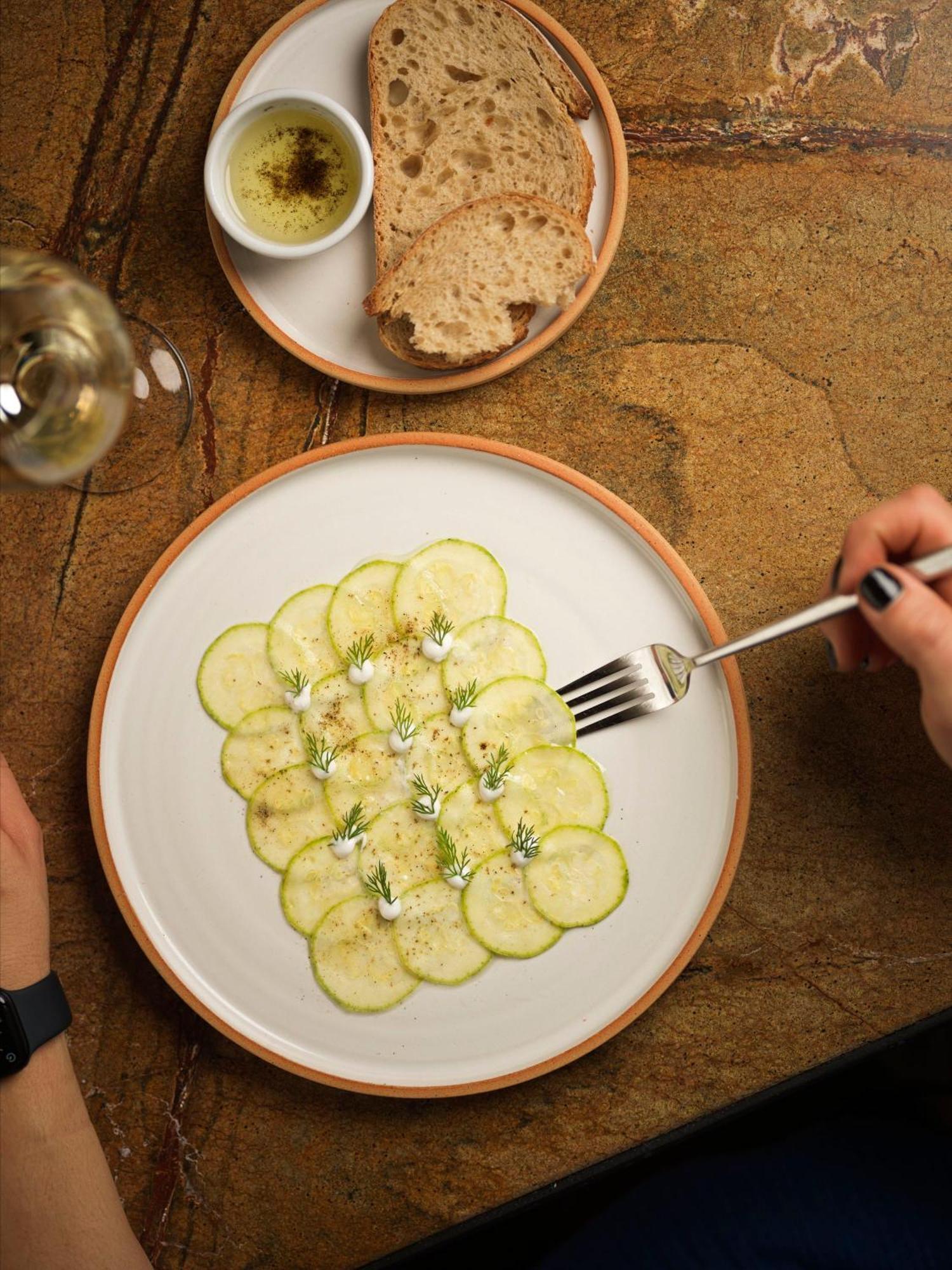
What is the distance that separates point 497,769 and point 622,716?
0.21 meters

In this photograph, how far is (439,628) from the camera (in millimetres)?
1373

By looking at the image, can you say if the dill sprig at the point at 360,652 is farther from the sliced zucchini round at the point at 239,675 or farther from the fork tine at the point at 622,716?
the fork tine at the point at 622,716

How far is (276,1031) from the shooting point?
1349 mm

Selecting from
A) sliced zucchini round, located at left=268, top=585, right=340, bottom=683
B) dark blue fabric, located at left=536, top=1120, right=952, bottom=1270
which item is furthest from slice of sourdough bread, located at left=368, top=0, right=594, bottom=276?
dark blue fabric, located at left=536, top=1120, right=952, bottom=1270

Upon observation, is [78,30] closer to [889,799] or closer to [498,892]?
[498,892]

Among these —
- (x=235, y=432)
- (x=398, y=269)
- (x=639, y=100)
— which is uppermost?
(x=639, y=100)

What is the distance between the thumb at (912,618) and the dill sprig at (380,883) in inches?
30.1

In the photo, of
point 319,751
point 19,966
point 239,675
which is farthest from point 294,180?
point 19,966

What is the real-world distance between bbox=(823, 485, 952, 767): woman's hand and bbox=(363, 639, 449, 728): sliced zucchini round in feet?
1.90

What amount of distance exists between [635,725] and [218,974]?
2.41 ft

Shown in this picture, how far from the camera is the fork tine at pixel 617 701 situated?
1353 mm

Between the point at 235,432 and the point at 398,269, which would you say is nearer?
the point at 398,269

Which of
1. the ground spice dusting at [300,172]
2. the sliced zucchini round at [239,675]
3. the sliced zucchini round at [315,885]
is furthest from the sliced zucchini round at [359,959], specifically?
the ground spice dusting at [300,172]

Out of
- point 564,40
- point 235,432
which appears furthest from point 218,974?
point 564,40
